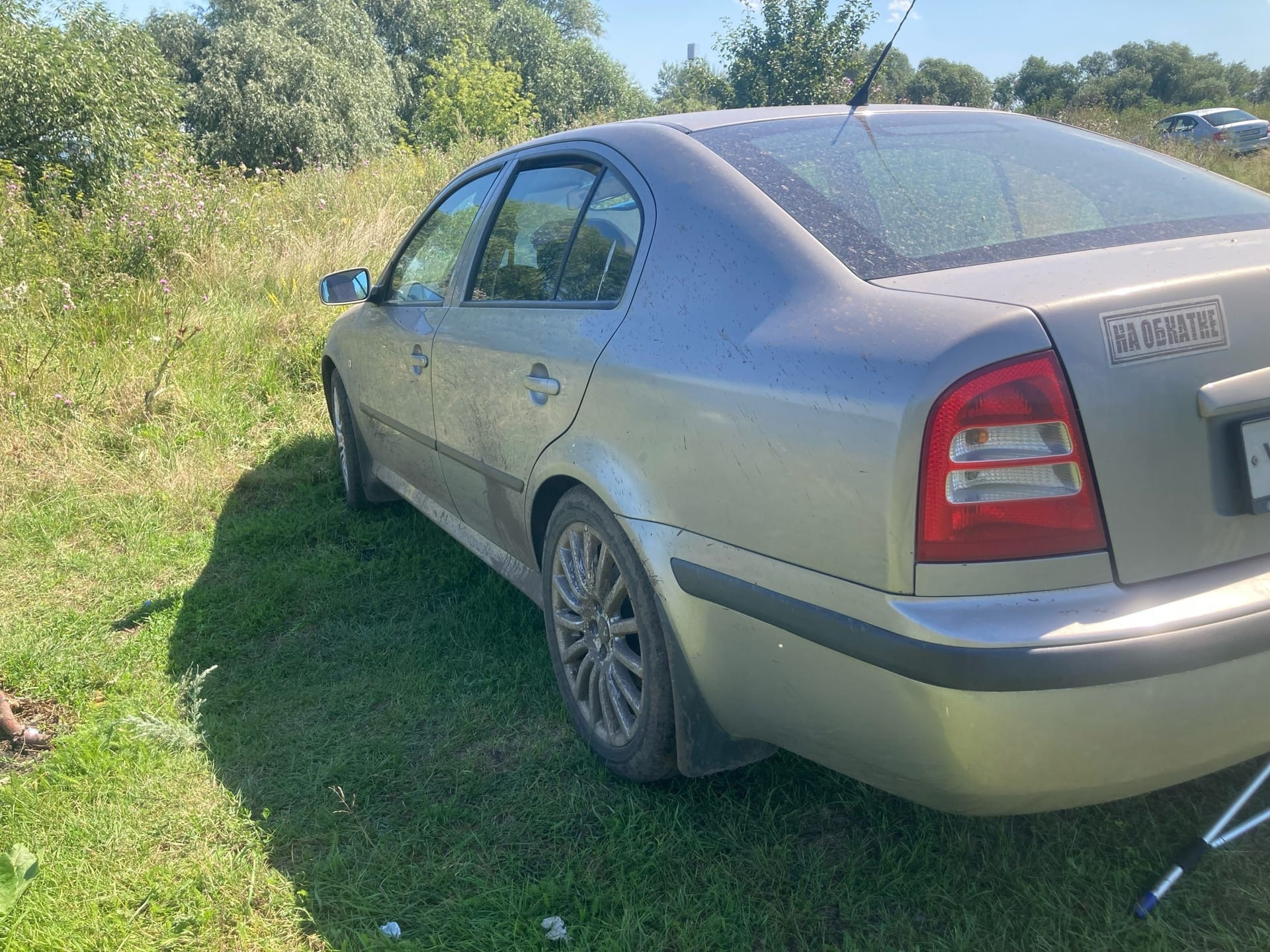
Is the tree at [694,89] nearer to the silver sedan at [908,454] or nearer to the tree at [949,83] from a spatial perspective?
the silver sedan at [908,454]

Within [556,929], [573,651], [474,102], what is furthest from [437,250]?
[474,102]

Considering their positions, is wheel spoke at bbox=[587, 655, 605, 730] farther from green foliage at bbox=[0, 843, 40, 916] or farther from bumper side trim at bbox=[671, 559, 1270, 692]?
green foliage at bbox=[0, 843, 40, 916]

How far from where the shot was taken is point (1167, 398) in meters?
1.63

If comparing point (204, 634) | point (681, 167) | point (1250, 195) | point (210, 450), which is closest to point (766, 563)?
point (681, 167)

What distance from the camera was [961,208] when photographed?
220 centimetres

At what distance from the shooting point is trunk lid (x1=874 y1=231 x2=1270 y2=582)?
1619mm

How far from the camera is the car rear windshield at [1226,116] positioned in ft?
74.7

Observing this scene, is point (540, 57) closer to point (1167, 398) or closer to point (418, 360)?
point (418, 360)

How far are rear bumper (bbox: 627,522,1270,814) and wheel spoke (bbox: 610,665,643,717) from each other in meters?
0.69

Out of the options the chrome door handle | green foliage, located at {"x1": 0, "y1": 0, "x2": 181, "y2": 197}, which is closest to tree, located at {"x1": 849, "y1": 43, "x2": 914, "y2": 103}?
green foliage, located at {"x1": 0, "y1": 0, "x2": 181, "y2": 197}

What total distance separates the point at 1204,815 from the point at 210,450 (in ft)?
17.5

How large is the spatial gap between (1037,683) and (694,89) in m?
43.6

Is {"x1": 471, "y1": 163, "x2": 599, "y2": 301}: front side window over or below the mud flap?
over

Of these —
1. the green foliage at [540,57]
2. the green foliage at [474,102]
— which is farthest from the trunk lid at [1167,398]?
the green foliage at [540,57]
